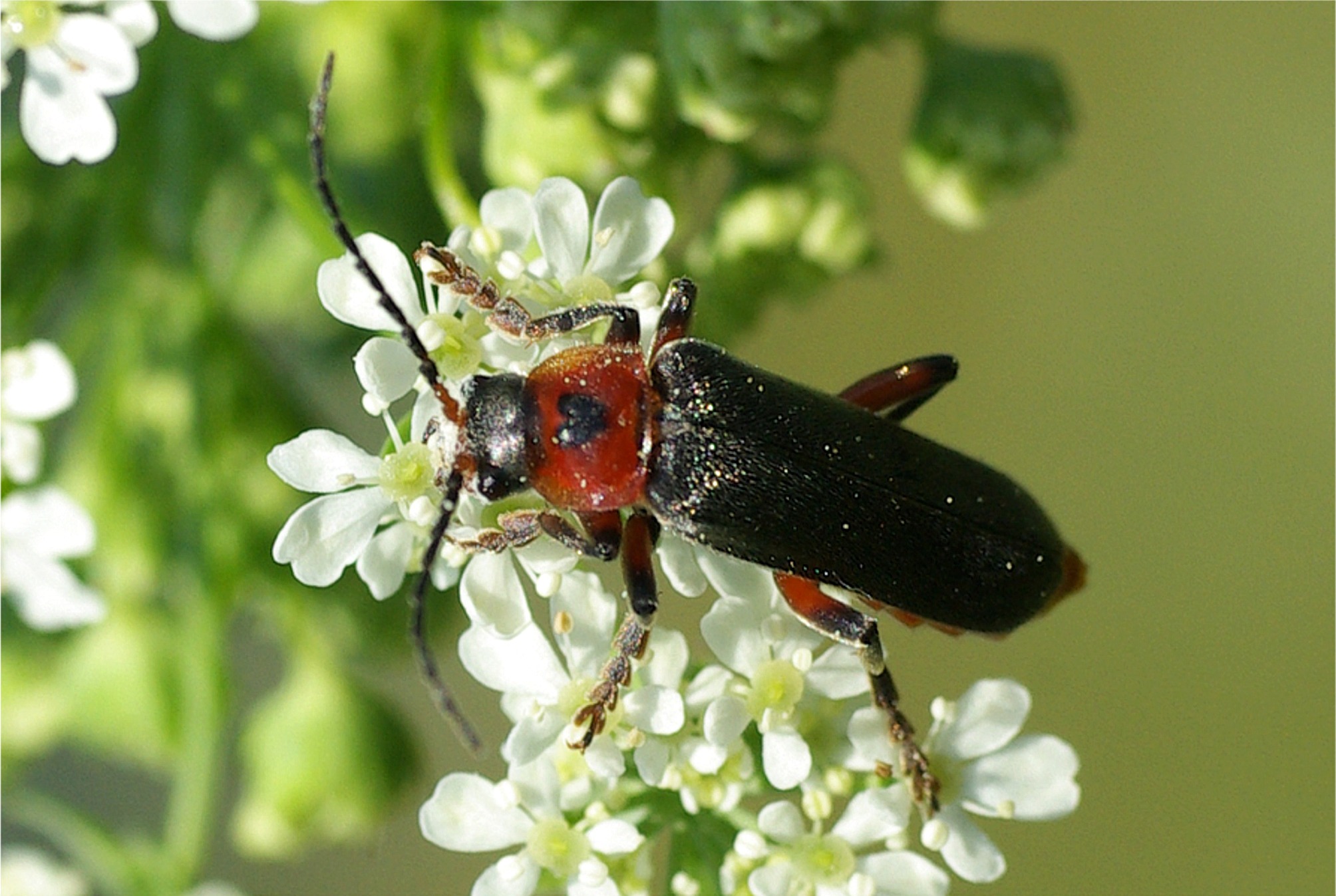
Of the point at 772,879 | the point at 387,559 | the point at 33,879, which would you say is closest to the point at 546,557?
the point at 387,559

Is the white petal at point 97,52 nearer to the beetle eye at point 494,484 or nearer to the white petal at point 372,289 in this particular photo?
the white petal at point 372,289

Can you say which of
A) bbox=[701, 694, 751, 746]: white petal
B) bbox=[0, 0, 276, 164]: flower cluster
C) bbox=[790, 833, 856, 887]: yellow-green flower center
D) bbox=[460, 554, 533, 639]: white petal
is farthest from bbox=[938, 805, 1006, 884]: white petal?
bbox=[0, 0, 276, 164]: flower cluster

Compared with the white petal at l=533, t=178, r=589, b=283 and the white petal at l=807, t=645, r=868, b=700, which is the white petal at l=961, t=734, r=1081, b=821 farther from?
the white petal at l=533, t=178, r=589, b=283

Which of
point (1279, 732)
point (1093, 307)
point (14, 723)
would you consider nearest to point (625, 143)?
point (14, 723)

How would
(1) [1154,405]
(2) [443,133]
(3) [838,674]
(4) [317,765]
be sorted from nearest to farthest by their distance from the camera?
Answer: (3) [838,674] → (2) [443,133] → (4) [317,765] → (1) [1154,405]

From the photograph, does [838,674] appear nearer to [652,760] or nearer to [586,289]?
[652,760]
